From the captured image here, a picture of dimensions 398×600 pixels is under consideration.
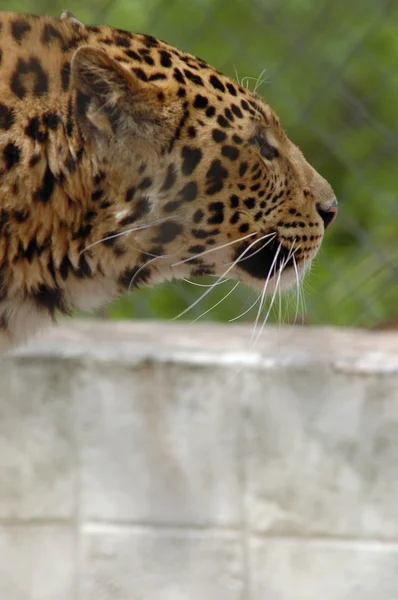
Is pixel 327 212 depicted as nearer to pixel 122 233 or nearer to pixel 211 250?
pixel 211 250

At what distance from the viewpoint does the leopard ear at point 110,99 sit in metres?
2.15

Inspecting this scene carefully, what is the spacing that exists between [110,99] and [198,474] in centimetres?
137

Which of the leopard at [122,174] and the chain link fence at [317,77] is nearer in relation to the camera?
the leopard at [122,174]

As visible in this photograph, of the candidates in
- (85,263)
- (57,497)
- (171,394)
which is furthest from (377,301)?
(85,263)

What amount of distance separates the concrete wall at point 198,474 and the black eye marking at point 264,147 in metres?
0.90

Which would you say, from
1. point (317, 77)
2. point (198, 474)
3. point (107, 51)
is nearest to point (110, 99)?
point (107, 51)

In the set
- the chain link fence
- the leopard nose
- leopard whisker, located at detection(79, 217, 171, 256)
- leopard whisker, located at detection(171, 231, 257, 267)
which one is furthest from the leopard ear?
the chain link fence

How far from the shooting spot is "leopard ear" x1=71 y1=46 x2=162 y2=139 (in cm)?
215

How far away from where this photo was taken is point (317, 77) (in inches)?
146

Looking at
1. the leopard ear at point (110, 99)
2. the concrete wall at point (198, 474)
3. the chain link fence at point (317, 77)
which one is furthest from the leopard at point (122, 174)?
the chain link fence at point (317, 77)

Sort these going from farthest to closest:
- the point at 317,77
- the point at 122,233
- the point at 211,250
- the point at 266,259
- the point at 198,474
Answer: the point at 317,77 → the point at 198,474 → the point at 266,259 → the point at 211,250 → the point at 122,233

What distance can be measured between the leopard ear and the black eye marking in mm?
233

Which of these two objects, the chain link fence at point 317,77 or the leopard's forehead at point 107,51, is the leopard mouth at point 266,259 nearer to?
the leopard's forehead at point 107,51

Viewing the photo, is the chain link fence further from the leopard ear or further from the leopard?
the leopard ear
